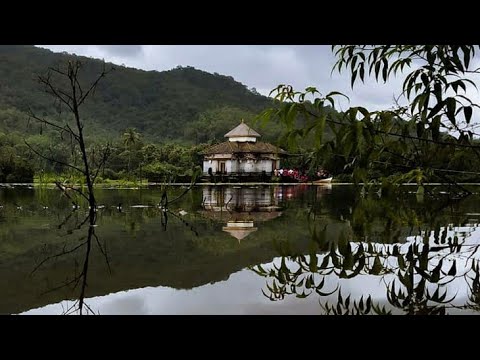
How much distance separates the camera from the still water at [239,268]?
118cm

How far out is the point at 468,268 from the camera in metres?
1.62

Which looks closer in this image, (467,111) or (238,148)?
(467,111)

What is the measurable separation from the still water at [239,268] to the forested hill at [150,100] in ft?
78.3

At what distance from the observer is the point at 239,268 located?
5.57 feet

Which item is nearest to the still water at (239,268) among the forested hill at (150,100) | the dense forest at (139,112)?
the dense forest at (139,112)

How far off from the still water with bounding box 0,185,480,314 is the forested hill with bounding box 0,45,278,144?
2386 centimetres

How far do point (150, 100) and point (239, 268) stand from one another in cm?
3285

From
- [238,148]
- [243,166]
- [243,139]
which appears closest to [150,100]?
[243,139]

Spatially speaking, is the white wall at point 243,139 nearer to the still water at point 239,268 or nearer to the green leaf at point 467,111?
the still water at point 239,268

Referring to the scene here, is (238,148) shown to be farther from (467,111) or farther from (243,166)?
(467,111)
